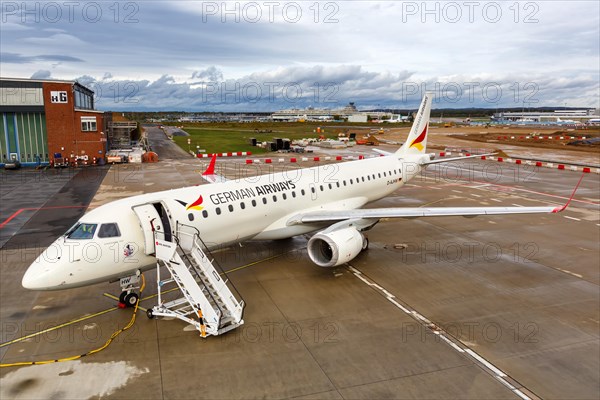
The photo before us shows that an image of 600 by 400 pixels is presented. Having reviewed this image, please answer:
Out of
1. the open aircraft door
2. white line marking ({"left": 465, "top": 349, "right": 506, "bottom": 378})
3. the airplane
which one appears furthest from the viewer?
the open aircraft door

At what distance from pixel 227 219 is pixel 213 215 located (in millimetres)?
736

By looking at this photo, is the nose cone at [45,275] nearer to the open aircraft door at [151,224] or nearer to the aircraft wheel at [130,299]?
the aircraft wheel at [130,299]

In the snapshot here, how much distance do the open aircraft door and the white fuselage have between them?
152 millimetres

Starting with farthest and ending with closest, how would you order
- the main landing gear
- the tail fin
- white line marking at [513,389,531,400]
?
the tail fin → the main landing gear → white line marking at [513,389,531,400]

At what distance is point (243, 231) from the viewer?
1952 centimetres

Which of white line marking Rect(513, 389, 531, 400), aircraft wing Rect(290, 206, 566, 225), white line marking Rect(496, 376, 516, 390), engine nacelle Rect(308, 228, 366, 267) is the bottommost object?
white line marking Rect(513, 389, 531, 400)

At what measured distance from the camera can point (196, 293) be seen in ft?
47.3

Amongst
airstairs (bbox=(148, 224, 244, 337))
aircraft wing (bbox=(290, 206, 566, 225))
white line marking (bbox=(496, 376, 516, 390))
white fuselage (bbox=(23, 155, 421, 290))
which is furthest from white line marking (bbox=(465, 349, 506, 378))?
white fuselage (bbox=(23, 155, 421, 290))

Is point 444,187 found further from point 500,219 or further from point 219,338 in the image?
point 219,338

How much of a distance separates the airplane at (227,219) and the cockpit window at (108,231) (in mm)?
33

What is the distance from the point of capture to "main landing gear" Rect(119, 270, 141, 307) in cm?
1634

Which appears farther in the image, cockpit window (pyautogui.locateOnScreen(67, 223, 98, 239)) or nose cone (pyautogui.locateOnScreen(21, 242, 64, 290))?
cockpit window (pyautogui.locateOnScreen(67, 223, 98, 239))

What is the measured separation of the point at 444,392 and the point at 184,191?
1240 cm

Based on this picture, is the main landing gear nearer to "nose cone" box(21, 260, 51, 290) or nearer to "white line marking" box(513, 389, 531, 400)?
"nose cone" box(21, 260, 51, 290)
